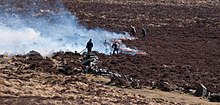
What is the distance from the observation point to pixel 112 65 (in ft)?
95.0

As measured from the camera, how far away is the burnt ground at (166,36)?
2816cm

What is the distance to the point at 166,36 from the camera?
44.2m

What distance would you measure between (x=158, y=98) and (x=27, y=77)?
6.22 metres

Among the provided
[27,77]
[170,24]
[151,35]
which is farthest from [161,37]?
[27,77]

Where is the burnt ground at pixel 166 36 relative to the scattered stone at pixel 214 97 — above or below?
above

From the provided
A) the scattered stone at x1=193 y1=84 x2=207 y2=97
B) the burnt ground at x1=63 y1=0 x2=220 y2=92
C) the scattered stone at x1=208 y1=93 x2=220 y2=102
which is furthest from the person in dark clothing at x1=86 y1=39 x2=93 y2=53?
the scattered stone at x1=208 y1=93 x2=220 y2=102

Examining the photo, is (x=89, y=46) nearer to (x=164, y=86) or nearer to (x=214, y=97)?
(x=164, y=86)

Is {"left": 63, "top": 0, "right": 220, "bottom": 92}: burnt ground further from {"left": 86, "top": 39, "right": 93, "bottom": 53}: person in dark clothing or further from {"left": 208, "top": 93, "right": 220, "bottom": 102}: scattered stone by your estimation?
{"left": 208, "top": 93, "right": 220, "bottom": 102}: scattered stone

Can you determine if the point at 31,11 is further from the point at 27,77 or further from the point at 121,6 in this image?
the point at 27,77

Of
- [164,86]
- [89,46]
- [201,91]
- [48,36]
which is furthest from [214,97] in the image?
[48,36]

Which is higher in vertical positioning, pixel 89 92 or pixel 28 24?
pixel 28 24

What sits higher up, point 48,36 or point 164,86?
point 48,36

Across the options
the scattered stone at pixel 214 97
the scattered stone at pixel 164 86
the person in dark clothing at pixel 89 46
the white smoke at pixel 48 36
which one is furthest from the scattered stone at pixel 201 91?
the white smoke at pixel 48 36

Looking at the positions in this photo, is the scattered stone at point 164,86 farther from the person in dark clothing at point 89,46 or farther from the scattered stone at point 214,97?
the person in dark clothing at point 89,46
